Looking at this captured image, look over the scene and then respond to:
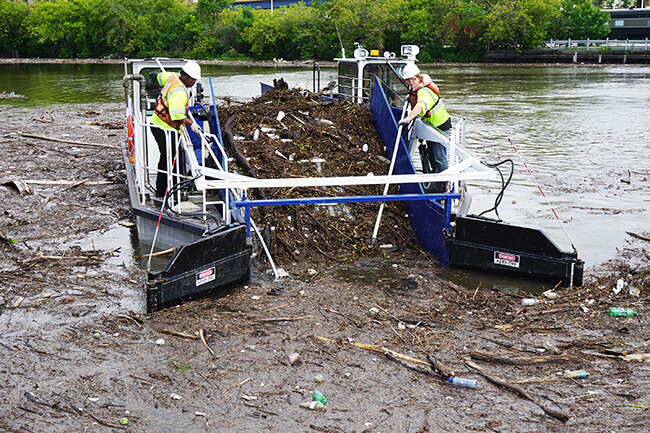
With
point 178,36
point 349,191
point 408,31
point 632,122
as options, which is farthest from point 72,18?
point 349,191

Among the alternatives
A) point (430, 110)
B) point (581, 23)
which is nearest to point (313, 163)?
point (430, 110)

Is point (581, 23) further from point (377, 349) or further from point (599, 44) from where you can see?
point (377, 349)

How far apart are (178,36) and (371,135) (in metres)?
89.7

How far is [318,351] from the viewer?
5496 millimetres

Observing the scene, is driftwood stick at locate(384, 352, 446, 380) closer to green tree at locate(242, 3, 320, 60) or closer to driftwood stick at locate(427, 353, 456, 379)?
driftwood stick at locate(427, 353, 456, 379)

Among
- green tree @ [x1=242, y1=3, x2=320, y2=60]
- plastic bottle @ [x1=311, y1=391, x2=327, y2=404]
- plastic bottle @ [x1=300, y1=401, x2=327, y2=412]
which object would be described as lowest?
plastic bottle @ [x1=300, y1=401, x2=327, y2=412]

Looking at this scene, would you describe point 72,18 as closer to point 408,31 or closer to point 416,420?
point 408,31

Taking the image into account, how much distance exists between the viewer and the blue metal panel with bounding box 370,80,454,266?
7.94m

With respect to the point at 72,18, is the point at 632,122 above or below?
below

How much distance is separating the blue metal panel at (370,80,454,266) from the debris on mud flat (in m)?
0.18

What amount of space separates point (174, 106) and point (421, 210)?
11.4 feet

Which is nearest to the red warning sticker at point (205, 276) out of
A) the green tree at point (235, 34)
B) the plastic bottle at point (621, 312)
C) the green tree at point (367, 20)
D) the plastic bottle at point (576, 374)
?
the plastic bottle at point (576, 374)

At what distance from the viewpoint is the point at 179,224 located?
25.5ft

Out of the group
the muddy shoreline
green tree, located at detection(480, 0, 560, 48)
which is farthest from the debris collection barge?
green tree, located at detection(480, 0, 560, 48)
